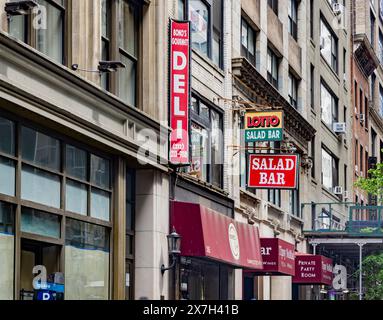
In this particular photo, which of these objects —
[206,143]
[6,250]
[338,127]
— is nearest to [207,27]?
[206,143]

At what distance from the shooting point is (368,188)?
43219 mm

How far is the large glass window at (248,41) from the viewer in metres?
36.0

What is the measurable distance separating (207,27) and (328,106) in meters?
24.7

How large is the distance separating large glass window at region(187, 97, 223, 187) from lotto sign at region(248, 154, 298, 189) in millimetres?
1806

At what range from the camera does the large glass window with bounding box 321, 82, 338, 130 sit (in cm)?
5272

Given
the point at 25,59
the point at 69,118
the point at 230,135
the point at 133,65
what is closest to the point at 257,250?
the point at 230,135

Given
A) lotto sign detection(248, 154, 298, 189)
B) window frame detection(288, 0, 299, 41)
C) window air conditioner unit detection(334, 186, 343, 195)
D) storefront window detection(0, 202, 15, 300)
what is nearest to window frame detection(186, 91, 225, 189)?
lotto sign detection(248, 154, 298, 189)

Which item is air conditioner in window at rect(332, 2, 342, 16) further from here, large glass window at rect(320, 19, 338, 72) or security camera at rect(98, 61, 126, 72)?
security camera at rect(98, 61, 126, 72)

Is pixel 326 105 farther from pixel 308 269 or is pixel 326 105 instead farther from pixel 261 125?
pixel 261 125

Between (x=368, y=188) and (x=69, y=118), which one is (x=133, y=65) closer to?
(x=69, y=118)

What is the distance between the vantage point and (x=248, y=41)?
36.9 meters

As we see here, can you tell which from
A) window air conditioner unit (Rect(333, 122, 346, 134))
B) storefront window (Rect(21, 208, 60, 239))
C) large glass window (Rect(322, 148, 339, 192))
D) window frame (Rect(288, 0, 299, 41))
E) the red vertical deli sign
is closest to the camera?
storefront window (Rect(21, 208, 60, 239))

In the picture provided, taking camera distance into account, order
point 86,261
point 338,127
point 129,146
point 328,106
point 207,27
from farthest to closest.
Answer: point 338,127 < point 328,106 < point 207,27 < point 129,146 < point 86,261

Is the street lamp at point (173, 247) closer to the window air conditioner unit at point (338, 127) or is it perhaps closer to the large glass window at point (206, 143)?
the large glass window at point (206, 143)
